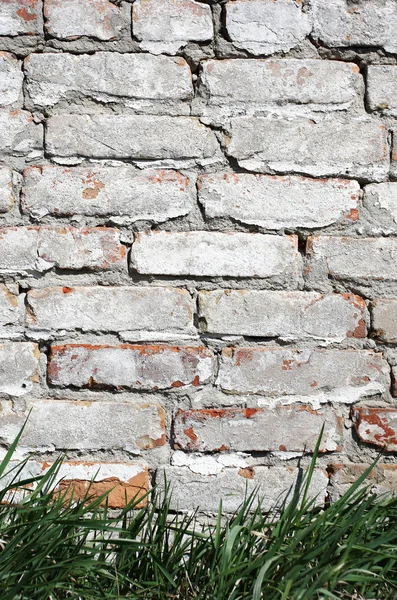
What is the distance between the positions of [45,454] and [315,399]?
650 mm

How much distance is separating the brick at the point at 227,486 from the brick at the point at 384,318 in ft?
1.27

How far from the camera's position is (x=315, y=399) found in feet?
4.84

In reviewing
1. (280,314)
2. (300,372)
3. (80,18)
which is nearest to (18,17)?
(80,18)

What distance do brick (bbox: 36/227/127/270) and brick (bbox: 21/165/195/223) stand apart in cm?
4

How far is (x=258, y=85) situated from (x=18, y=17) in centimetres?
59

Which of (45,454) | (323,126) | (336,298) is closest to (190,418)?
(45,454)

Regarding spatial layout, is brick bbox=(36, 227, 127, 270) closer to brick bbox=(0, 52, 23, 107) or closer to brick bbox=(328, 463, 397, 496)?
brick bbox=(0, 52, 23, 107)

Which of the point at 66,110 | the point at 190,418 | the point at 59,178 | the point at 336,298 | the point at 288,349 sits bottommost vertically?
the point at 190,418

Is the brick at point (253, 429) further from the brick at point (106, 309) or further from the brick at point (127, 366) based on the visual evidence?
the brick at point (106, 309)

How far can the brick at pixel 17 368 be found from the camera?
1452 mm

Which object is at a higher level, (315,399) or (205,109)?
(205,109)

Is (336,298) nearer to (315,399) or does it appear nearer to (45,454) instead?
(315,399)

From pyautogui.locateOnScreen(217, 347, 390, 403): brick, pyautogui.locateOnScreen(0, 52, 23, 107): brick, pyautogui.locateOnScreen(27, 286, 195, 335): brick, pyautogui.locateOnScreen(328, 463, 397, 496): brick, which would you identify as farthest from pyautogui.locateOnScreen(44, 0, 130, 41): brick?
pyautogui.locateOnScreen(328, 463, 397, 496): brick

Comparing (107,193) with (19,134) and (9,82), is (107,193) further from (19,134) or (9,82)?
(9,82)
